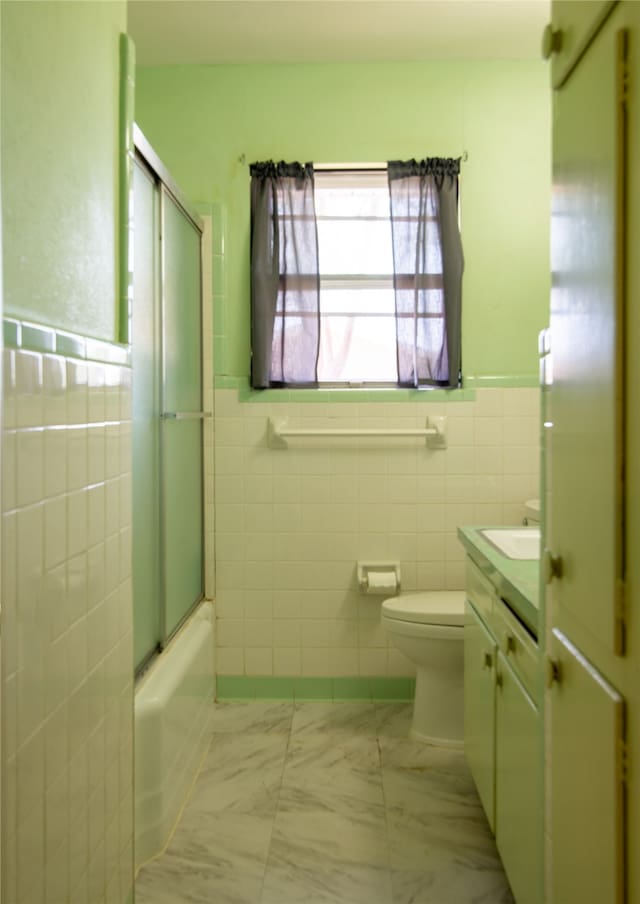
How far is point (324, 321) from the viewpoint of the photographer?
10.7ft

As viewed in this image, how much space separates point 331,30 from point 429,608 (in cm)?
230

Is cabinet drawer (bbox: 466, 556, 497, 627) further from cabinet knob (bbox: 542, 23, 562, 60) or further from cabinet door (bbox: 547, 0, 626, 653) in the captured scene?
cabinet knob (bbox: 542, 23, 562, 60)

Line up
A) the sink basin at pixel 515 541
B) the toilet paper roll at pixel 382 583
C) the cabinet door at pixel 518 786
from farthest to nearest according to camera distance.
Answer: the toilet paper roll at pixel 382 583 < the sink basin at pixel 515 541 < the cabinet door at pixel 518 786

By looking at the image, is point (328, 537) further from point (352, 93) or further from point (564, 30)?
point (564, 30)

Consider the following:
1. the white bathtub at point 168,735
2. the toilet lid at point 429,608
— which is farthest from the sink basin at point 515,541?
the white bathtub at point 168,735

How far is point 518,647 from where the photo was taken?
1659 millimetres

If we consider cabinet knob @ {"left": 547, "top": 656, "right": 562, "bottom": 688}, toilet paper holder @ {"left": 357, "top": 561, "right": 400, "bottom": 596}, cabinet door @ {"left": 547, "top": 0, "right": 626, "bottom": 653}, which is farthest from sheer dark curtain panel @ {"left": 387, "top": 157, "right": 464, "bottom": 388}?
cabinet knob @ {"left": 547, "top": 656, "right": 562, "bottom": 688}

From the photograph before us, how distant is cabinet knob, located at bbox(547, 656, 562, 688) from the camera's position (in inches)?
49.1

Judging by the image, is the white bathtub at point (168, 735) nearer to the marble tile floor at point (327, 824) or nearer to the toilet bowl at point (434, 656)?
the marble tile floor at point (327, 824)

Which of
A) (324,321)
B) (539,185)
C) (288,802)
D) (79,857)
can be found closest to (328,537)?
(324,321)

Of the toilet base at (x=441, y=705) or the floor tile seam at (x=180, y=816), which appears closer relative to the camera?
the floor tile seam at (x=180, y=816)

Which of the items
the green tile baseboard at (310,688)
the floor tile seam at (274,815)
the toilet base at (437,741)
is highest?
the green tile baseboard at (310,688)

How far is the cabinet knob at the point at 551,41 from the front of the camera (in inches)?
48.9

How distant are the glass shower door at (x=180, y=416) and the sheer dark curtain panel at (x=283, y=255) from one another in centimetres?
27
